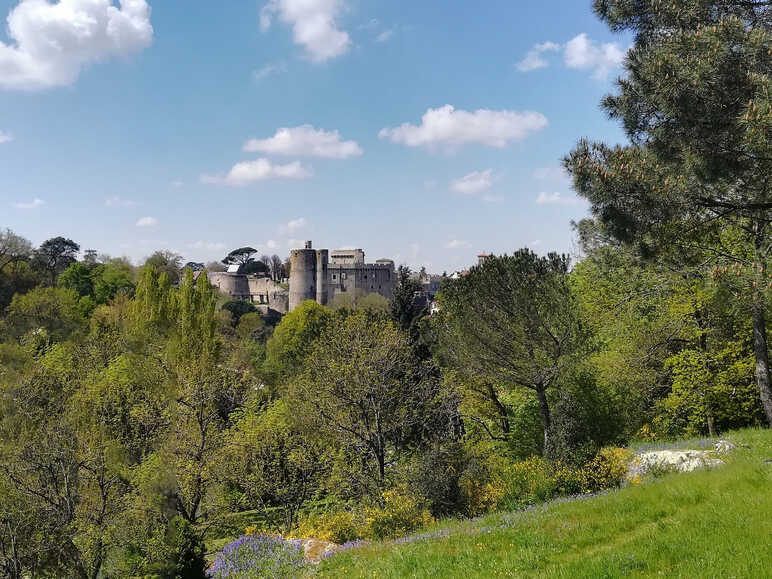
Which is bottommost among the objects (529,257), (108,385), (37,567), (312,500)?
(312,500)

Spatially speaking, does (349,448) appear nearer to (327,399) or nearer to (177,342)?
(327,399)

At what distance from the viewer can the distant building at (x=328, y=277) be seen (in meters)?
74.2

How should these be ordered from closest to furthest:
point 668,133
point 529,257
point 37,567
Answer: point 668,133 < point 37,567 < point 529,257

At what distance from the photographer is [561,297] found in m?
15.8

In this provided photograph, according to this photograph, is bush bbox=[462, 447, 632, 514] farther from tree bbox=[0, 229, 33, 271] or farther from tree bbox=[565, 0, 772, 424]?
tree bbox=[0, 229, 33, 271]

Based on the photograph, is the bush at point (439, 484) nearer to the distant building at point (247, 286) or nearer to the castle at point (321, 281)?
the castle at point (321, 281)

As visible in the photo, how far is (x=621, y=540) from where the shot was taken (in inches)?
246

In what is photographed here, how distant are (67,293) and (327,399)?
36068 mm

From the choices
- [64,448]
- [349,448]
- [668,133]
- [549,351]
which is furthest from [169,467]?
[668,133]

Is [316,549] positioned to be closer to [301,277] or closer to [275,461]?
[275,461]

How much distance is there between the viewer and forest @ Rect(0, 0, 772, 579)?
893 cm

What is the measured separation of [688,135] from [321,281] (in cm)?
6898

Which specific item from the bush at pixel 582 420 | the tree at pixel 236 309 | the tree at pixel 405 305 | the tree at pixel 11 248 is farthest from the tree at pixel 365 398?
the tree at pixel 236 309

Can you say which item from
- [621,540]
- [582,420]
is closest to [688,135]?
[621,540]
